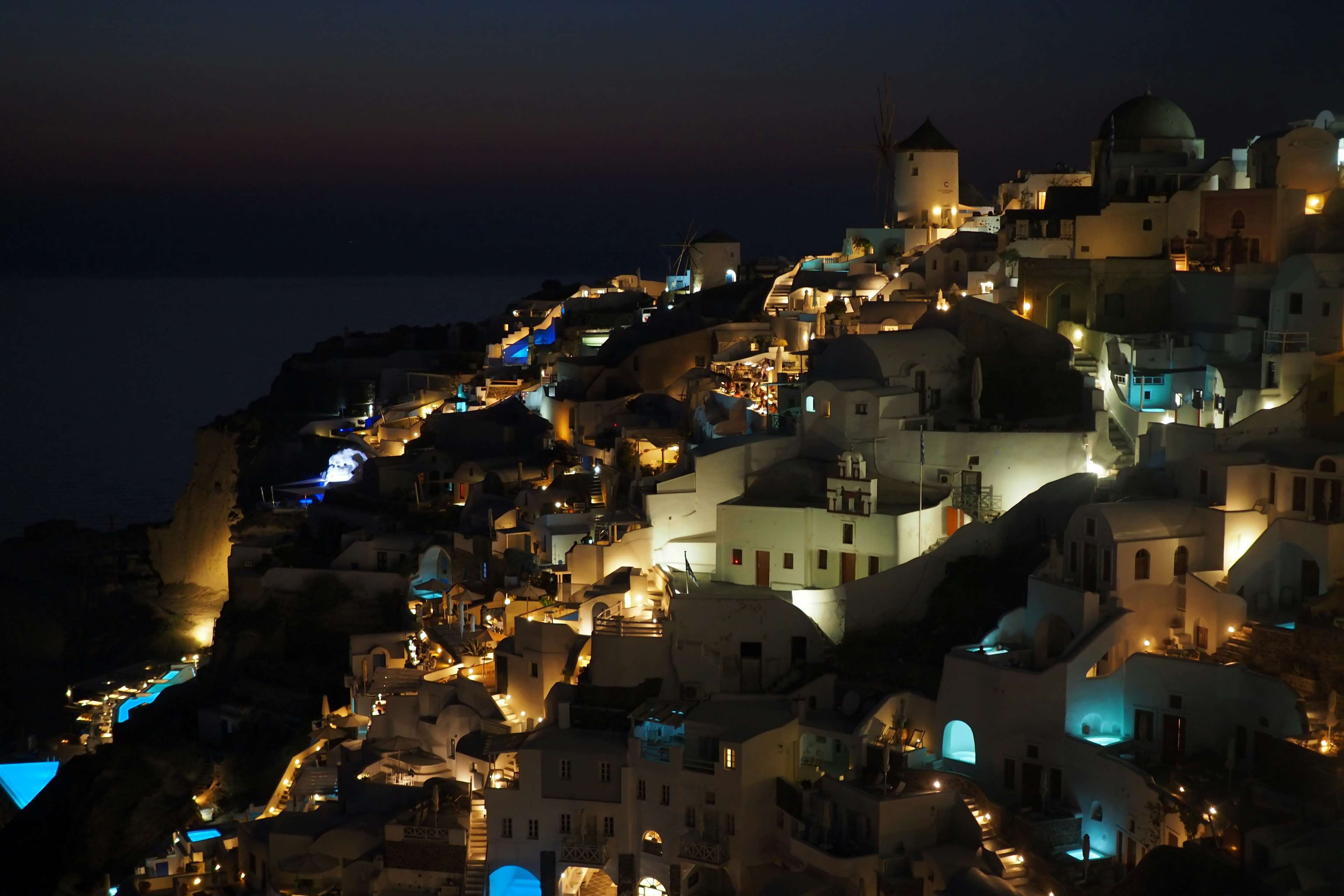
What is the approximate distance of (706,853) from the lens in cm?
2216

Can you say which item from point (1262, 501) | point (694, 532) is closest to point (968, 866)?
point (1262, 501)

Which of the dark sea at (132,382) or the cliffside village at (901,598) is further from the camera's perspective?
the dark sea at (132,382)

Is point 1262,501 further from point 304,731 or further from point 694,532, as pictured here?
point 304,731

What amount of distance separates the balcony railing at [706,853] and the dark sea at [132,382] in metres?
42.5

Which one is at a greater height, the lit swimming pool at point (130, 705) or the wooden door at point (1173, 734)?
the wooden door at point (1173, 734)

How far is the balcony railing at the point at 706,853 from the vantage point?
2211 cm

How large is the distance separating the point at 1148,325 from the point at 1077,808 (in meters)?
12.3

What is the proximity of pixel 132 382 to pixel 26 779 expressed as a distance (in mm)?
66205

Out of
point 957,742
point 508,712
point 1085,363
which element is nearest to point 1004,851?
point 957,742

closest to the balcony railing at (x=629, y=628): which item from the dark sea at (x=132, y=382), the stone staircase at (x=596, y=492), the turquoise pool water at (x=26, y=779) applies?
the stone staircase at (x=596, y=492)

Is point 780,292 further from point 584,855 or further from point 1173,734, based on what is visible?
point 1173,734

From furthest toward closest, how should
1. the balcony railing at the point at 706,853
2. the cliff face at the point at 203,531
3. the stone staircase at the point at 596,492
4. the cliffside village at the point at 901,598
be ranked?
the cliff face at the point at 203,531, the stone staircase at the point at 596,492, the balcony railing at the point at 706,853, the cliffside village at the point at 901,598

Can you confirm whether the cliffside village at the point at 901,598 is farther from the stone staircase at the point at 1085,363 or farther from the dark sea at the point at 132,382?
the dark sea at the point at 132,382

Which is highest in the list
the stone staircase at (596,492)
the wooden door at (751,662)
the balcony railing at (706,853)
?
the stone staircase at (596,492)
